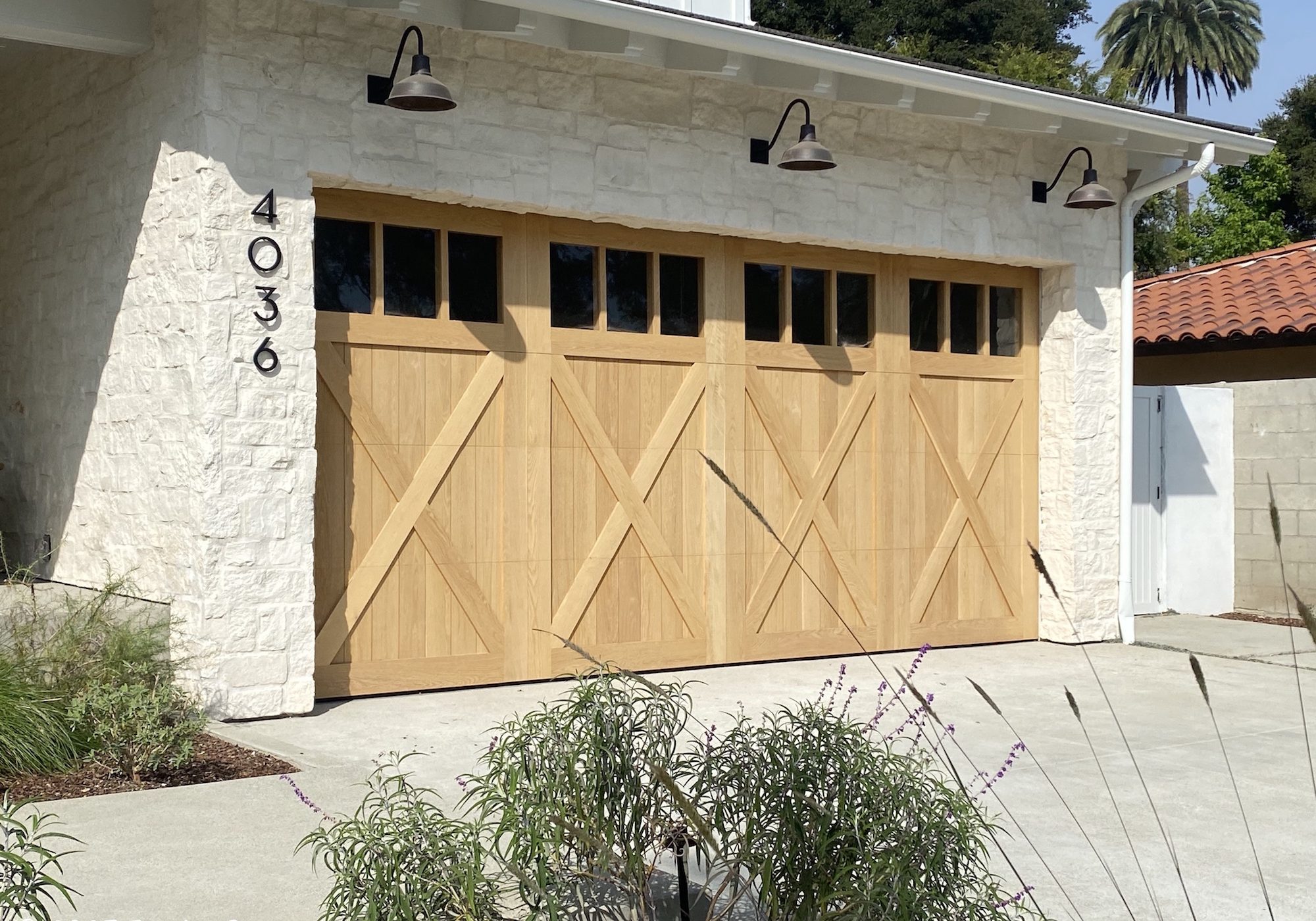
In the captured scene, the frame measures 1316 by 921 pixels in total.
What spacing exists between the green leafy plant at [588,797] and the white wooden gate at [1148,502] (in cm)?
976

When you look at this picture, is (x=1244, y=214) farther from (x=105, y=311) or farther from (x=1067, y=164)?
(x=105, y=311)

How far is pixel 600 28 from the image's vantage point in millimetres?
8188

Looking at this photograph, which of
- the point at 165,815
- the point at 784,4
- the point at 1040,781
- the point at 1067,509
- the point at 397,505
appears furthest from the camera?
the point at 784,4

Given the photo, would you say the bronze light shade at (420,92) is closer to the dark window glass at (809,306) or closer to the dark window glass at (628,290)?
the dark window glass at (628,290)

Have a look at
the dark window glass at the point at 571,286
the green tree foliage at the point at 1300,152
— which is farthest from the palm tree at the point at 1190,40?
the dark window glass at the point at 571,286

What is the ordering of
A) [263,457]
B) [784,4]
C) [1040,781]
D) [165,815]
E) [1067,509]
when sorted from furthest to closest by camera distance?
1. [784,4]
2. [1067,509]
3. [263,457]
4. [1040,781]
5. [165,815]

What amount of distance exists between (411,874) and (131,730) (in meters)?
3.15

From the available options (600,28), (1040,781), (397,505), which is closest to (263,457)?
(397,505)

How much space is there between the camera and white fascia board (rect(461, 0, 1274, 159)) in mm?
7773

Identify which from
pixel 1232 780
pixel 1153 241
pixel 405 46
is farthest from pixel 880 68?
pixel 1153 241

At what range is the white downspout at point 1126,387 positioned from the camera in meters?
10.9

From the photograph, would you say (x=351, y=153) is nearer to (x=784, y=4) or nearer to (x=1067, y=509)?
(x=1067, y=509)

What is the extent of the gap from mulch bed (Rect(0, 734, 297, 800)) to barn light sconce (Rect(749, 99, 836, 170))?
4.74m

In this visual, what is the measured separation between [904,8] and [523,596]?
25954 millimetres
